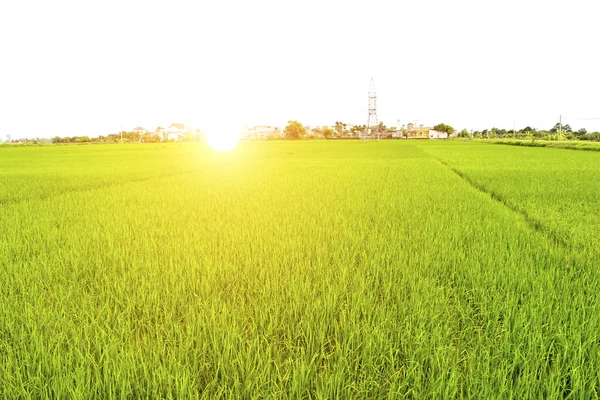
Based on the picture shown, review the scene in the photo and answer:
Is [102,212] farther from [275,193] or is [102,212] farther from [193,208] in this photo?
[275,193]

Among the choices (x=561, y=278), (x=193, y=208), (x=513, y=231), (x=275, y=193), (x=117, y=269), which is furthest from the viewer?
(x=275, y=193)

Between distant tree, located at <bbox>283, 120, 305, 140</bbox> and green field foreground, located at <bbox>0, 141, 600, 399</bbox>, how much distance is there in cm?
7754

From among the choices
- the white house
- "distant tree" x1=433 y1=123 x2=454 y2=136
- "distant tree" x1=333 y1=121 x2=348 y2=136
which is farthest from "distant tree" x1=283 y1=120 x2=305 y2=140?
"distant tree" x1=433 y1=123 x2=454 y2=136

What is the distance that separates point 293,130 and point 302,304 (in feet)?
265

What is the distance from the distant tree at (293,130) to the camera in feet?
266

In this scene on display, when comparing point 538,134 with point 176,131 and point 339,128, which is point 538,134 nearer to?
point 339,128

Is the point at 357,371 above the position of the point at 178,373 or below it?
below

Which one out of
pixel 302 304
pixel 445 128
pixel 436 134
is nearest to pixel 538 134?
pixel 436 134

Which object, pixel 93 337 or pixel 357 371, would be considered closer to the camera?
pixel 357 371

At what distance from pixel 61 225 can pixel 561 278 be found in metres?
4.97

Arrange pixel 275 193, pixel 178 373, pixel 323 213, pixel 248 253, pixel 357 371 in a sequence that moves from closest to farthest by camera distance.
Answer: pixel 178 373 < pixel 357 371 < pixel 248 253 < pixel 323 213 < pixel 275 193

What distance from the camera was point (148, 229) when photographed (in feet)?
14.0

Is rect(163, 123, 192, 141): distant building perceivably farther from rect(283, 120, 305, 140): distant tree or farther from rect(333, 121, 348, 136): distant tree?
rect(333, 121, 348, 136): distant tree

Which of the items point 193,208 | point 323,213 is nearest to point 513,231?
point 323,213
